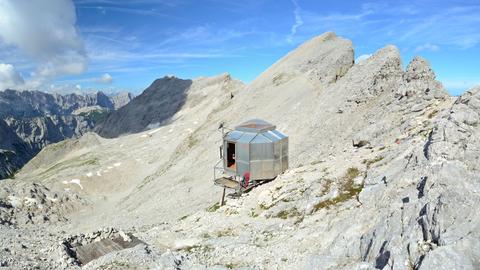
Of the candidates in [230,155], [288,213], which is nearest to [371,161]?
[288,213]

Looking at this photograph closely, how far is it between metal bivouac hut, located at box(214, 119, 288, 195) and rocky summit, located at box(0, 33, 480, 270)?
115 centimetres

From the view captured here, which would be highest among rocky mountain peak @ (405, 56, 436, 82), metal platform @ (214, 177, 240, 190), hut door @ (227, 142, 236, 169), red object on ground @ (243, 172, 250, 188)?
rocky mountain peak @ (405, 56, 436, 82)

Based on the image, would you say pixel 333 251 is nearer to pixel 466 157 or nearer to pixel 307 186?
pixel 466 157

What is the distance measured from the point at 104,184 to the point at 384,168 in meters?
73.6

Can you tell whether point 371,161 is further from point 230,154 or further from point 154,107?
point 154,107

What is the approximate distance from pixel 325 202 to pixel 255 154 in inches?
369

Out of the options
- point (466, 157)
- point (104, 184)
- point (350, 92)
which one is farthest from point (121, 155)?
point (466, 157)

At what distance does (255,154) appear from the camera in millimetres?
30688

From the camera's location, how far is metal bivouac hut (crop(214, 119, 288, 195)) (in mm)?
30703

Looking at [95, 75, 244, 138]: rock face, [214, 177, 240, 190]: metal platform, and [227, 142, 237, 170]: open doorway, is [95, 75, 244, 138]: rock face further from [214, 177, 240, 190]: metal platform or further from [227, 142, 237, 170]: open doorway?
[214, 177, 240, 190]: metal platform

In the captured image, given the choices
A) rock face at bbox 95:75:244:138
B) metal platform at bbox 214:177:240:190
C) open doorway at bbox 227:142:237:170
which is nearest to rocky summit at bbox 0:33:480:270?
metal platform at bbox 214:177:240:190

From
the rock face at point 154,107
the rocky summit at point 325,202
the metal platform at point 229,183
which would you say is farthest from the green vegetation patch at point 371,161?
the rock face at point 154,107

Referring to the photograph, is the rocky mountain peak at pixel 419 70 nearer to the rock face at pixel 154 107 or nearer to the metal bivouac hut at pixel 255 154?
the metal bivouac hut at pixel 255 154

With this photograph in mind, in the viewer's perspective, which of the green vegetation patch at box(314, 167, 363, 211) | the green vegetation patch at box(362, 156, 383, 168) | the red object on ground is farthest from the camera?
the red object on ground
